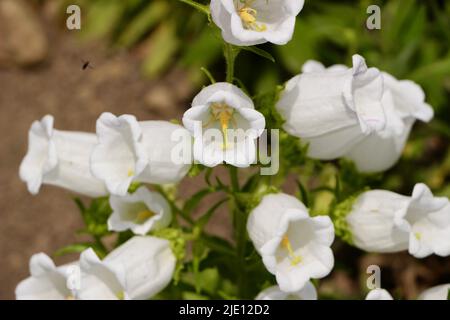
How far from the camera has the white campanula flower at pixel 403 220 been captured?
2.75 metres

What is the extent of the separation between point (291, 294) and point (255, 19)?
0.98 m

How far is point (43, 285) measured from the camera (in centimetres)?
297

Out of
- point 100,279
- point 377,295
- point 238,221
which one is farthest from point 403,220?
point 100,279

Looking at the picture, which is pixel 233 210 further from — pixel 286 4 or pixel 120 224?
pixel 286 4

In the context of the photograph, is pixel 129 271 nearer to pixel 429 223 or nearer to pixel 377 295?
pixel 377 295

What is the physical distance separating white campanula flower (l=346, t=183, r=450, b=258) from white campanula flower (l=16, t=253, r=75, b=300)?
3.60 feet

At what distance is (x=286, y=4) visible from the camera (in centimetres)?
235

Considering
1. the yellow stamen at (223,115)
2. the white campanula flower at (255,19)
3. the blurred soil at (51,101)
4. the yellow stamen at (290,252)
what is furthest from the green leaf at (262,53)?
the blurred soil at (51,101)

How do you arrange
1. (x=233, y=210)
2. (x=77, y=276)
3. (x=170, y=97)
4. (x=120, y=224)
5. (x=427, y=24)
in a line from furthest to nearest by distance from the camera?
(x=170, y=97) < (x=427, y=24) < (x=233, y=210) < (x=120, y=224) < (x=77, y=276)

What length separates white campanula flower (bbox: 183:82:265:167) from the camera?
2381 mm

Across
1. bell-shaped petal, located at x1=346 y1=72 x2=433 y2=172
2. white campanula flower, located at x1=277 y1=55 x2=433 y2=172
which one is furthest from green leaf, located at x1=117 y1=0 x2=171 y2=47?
white campanula flower, located at x1=277 y1=55 x2=433 y2=172

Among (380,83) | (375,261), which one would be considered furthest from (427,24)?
(380,83)

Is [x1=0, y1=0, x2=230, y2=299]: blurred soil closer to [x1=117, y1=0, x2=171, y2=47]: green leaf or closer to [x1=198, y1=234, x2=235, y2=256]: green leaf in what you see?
[x1=117, y1=0, x2=171, y2=47]: green leaf
